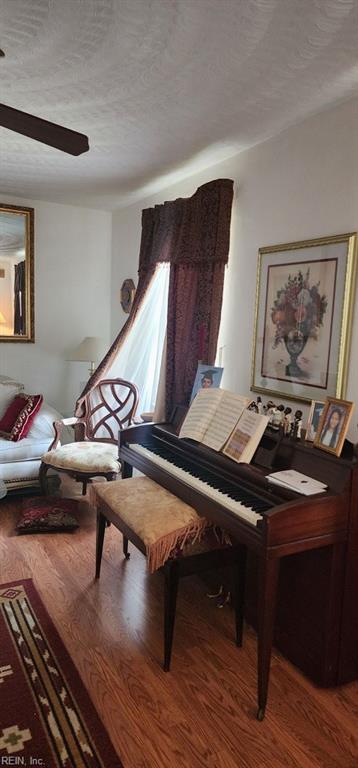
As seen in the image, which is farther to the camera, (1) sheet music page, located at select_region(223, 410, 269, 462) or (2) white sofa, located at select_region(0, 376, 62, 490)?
(2) white sofa, located at select_region(0, 376, 62, 490)

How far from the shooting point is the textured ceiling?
62.2 inches

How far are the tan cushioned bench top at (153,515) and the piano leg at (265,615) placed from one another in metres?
0.48

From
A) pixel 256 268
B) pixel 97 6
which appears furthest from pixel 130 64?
pixel 256 268

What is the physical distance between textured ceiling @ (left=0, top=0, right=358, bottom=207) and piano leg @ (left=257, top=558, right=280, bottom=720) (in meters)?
1.86

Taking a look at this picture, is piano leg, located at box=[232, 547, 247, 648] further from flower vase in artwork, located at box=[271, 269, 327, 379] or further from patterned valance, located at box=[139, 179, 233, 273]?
patterned valance, located at box=[139, 179, 233, 273]

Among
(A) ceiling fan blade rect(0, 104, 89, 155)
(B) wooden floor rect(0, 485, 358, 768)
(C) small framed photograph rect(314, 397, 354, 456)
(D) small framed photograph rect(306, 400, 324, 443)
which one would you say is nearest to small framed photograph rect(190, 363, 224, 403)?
(D) small framed photograph rect(306, 400, 324, 443)

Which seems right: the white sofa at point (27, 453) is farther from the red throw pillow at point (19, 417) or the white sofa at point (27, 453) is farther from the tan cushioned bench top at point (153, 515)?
the tan cushioned bench top at point (153, 515)

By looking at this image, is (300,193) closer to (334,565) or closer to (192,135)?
(192,135)

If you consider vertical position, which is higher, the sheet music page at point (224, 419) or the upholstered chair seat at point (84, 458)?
the sheet music page at point (224, 419)

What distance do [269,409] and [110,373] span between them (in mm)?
2253

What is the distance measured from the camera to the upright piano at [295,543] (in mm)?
1751

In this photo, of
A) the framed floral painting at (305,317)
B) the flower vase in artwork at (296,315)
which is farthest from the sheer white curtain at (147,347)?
the flower vase in artwork at (296,315)

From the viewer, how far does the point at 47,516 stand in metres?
3.32

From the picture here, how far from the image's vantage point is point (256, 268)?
2750 millimetres
